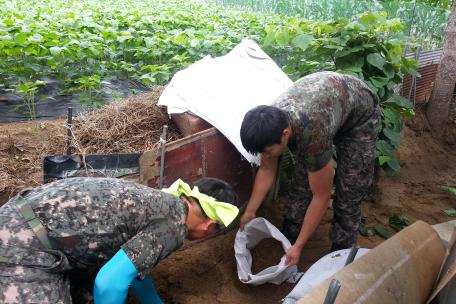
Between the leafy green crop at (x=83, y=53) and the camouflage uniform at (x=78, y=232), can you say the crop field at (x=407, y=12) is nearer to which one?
the leafy green crop at (x=83, y=53)

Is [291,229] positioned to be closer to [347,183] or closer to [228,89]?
[347,183]

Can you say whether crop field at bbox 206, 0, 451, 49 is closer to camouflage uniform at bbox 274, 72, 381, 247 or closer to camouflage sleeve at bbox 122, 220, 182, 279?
camouflage uniform at bbox 274, 72, 381, 247

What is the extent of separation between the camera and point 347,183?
2652 mm

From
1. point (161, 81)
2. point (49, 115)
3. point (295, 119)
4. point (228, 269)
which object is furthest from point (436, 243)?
point (49, 115)

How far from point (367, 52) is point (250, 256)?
2124mm

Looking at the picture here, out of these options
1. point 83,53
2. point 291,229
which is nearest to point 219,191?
point 291,229

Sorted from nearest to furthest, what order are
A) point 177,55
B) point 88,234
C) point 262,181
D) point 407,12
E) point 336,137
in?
point 88,234 → point 262,181 → point 336,137 → point 177,55 → point 407,12

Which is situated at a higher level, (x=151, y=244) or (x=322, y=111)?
(x=322, y=111)

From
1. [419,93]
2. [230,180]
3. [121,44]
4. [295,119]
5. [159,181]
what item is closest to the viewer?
[295,119]

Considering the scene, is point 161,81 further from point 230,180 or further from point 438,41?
point 438,41

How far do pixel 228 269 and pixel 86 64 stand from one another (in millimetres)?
3124

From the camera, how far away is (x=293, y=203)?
2.80 meters

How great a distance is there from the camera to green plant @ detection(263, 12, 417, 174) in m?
3.42

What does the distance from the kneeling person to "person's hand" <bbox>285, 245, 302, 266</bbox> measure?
2.22ft
